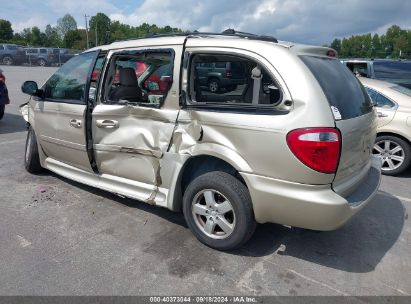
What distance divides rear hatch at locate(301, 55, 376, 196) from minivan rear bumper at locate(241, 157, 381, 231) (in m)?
0.13

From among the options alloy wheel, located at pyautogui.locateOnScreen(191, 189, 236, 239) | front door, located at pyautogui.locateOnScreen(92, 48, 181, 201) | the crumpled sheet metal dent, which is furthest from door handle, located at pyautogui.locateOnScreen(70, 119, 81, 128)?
alloy wheel, located at pyautogui.locateOnScreen(191, 189, 236, 239)

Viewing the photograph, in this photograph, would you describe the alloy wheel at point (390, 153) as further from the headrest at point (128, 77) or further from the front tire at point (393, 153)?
the headrest at point (128, 77)

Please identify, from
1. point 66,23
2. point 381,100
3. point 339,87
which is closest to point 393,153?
point 381,100

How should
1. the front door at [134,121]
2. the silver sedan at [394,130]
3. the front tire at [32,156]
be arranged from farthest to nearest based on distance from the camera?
1. the silver sedan at [394,130]
2. the front tire at [32,156]
3. the front door at [134,121]

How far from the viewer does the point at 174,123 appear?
314 centimetres

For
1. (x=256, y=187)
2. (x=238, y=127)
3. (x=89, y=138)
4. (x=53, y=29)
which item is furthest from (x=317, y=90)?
(x=53, y=29)

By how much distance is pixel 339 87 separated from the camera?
295 cm

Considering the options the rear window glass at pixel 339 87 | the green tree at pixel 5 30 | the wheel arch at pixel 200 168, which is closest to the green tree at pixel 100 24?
the green tree at pixel 5 30

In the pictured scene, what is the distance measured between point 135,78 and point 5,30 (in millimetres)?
92522

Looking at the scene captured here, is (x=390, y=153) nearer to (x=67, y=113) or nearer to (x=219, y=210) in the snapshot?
(x=219, y=210)

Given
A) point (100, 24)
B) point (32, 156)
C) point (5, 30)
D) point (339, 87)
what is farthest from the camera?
point (100, 24)

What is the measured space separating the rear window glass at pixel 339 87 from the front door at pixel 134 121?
4.03ft

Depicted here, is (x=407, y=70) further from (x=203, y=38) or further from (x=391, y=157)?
(x=203, y=38)

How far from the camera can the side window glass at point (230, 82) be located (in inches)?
112
